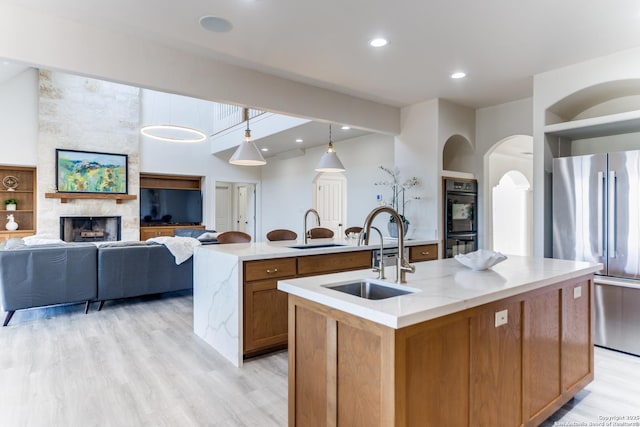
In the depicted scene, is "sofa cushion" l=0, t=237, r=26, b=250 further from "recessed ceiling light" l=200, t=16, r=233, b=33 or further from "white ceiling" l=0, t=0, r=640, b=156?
"recessed ceiling light" l=200, t=16, r=233, b=33

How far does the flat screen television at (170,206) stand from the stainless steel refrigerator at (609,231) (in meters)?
8.08

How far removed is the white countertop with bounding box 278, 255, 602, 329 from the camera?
141 centimetres

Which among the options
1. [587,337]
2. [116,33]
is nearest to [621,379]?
[587,337]

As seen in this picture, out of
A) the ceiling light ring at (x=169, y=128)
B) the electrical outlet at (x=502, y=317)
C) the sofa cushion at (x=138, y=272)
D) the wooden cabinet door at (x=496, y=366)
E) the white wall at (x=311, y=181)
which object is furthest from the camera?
the white wall at (x=311, y=181)

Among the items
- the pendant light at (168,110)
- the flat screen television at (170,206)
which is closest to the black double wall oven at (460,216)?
the pendant light at (168,110)

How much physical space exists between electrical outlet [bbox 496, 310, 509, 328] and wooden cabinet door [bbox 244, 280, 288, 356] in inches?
72.3

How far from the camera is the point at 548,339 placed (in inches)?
82.4

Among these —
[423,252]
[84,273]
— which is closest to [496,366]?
[423,252]

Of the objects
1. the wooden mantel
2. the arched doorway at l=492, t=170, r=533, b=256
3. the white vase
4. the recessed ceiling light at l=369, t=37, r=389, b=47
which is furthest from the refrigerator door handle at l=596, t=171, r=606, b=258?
the white vase

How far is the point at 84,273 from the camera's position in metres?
4.29

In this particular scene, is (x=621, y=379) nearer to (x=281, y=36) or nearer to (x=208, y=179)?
(x=281, y=36)

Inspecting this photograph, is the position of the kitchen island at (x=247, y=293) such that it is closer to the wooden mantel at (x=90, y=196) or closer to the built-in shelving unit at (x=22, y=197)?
the wooden mantel at (x=90, y=196)

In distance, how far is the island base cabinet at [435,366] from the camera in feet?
4.59

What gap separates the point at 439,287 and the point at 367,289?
0.38 metres
